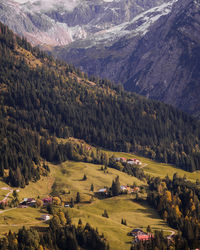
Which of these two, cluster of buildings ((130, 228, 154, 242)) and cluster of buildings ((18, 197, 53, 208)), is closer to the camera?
cluster of buildings ((130, 228, 154, 242))

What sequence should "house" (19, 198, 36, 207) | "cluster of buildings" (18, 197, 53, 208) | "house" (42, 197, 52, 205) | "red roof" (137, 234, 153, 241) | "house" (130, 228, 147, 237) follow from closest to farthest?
"red roof" (137, 234, 153, 241)
"house" (130, 228, 147, 237)
"cluster of buildings" (18, 197, 53, 208)
"house" (19, 198, 36, 207)
"house" (42, 197, 52, 205)

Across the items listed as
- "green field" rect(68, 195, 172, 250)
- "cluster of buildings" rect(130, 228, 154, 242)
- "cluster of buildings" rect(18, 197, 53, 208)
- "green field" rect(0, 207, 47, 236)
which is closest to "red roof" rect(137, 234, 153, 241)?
"cluster of buildings" rect(130, 228, 154, 242)

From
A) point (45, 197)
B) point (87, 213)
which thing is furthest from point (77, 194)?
point (87, 213)

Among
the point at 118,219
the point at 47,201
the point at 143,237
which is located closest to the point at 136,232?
the point at 143,237

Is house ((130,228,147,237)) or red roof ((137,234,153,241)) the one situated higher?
red roof ((137,234,153,241))

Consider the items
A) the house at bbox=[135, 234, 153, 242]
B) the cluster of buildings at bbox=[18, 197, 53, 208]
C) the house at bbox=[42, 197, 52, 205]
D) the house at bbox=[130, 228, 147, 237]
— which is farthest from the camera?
the house at bbox=[42, 197, 52, 205]

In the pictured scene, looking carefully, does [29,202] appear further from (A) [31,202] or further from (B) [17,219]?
(B) [17,219]

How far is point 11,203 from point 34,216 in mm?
20175

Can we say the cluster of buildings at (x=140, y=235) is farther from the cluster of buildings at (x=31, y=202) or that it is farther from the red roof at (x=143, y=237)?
the cluster of buildings at (x=31, y=202)

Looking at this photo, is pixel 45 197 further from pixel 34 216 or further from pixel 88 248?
pixel 88 248

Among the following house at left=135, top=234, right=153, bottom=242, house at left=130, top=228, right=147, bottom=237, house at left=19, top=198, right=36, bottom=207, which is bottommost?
house at left=19, top=198, right=36, bottom=207

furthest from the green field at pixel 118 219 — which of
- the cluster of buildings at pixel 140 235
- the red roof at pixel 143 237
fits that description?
the red roof at pixel 143 237

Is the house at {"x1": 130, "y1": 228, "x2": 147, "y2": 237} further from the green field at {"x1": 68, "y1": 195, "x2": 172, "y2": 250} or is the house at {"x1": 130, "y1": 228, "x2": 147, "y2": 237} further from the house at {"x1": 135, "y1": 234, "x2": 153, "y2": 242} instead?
the house at {"x1": 135, "y1": 234, "x2": 153, "y2": 242}

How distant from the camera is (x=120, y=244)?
144 metres
